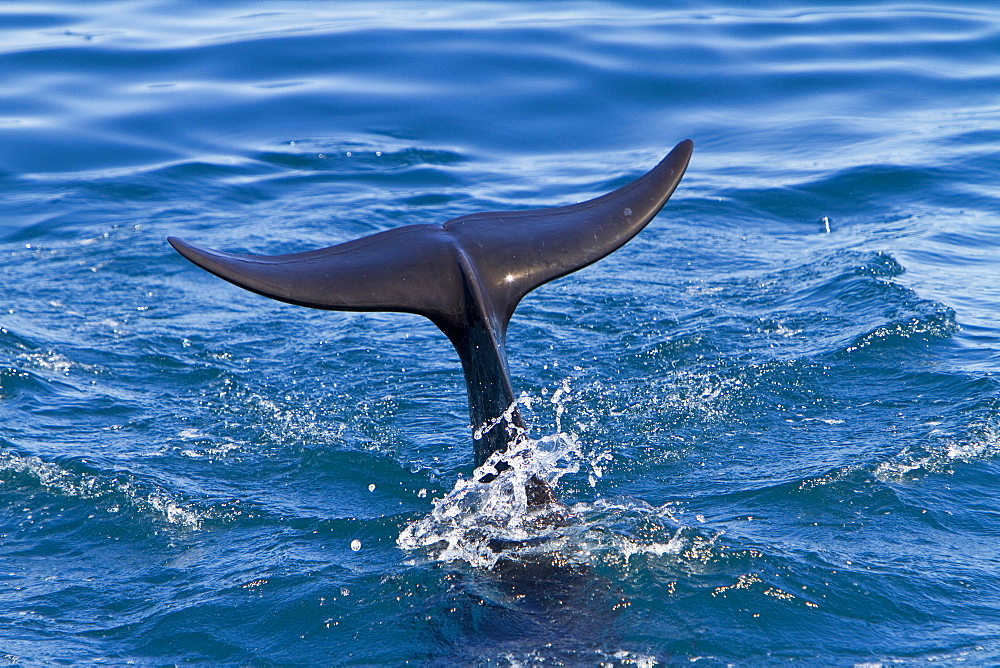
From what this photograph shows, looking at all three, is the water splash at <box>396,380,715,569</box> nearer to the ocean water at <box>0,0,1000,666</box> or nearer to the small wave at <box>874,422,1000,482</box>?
the ocean water at <box>0,0,1000,666</box>

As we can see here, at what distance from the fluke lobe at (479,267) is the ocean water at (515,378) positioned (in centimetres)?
61

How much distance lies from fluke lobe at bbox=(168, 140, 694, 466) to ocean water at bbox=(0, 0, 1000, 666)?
2.02 feet

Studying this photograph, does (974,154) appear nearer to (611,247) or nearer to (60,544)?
(611,247)

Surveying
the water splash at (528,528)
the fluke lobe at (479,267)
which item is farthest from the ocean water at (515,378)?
the fluke lobe at (479,267)

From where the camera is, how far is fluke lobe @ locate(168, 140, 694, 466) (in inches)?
220

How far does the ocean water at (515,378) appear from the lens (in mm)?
5574

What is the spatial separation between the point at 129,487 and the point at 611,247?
10.7ft

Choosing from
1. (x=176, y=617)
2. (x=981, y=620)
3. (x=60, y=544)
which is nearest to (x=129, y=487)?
(x=60, y=544)

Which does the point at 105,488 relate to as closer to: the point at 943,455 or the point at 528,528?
the point at 528,528

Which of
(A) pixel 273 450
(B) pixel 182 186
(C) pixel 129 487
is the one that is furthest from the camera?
(B) pixel 182 186

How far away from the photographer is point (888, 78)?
669 inches

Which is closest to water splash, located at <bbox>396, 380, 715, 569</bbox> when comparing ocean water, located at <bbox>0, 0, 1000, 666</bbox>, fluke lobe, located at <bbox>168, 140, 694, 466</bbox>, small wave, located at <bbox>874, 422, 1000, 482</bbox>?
ocean water, located at <bbox>0, 0, 1000, 666</bbox>

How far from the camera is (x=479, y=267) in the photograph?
5887 millimetres

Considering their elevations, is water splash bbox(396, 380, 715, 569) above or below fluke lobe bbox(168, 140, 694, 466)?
below
